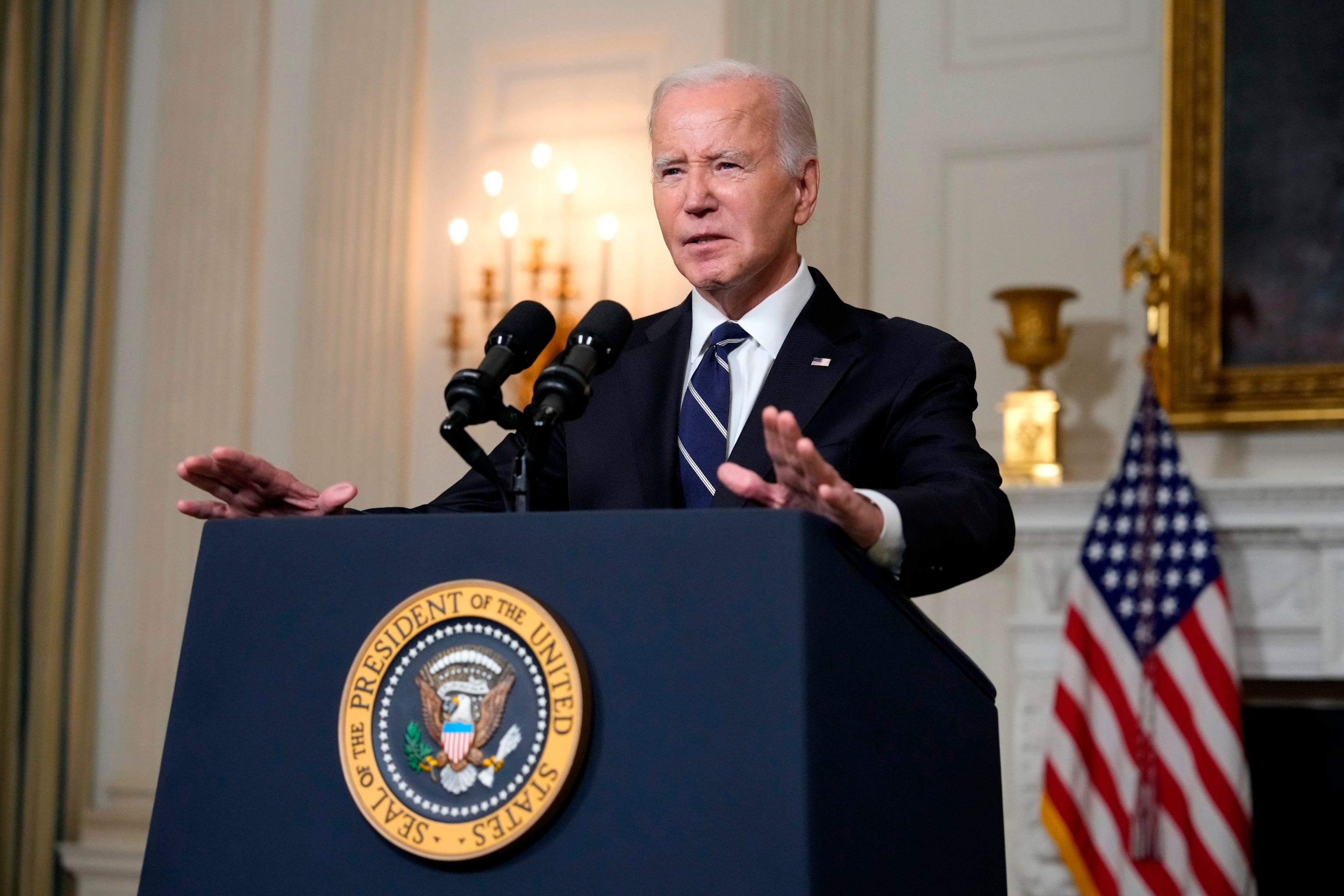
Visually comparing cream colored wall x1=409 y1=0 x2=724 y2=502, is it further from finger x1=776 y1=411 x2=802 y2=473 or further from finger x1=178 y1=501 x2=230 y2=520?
finger x1=776 y1=411 x2=802 y2=473

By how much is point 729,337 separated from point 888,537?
0.59 meters

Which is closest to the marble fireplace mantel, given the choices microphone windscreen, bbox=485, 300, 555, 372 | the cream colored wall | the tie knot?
the cream colored wall

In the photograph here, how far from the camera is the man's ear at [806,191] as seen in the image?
1.97m

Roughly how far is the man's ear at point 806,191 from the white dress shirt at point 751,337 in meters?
0.06

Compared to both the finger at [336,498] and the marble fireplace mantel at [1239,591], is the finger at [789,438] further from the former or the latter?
the marble fireplace mantel at [1239,591]

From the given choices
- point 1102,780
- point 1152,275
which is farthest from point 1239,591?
point 1152,275

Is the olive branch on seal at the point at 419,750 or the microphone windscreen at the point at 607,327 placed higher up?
the microphone windscreen at the point at 607,327

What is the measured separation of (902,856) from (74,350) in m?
5.04

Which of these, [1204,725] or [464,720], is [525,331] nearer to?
[464,720]

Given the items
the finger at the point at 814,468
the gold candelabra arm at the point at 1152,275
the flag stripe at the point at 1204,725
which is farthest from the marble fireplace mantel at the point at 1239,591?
the finger at the point at 814,468

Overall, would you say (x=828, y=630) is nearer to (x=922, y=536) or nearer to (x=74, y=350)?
(x=922, y=536)

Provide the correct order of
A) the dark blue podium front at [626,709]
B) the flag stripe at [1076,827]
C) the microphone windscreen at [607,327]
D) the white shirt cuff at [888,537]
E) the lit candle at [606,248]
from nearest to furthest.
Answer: the dark blue podium front at [626,709] < the white shirt cuff at [888,537] < the microphone windscreen at [607,327] < the flag stripe at [1076,827] < the lit candle at [606,248]

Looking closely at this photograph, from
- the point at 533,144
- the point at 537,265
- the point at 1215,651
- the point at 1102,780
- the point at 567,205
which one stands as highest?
the point at 533,144

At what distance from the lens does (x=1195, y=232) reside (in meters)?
4.45
